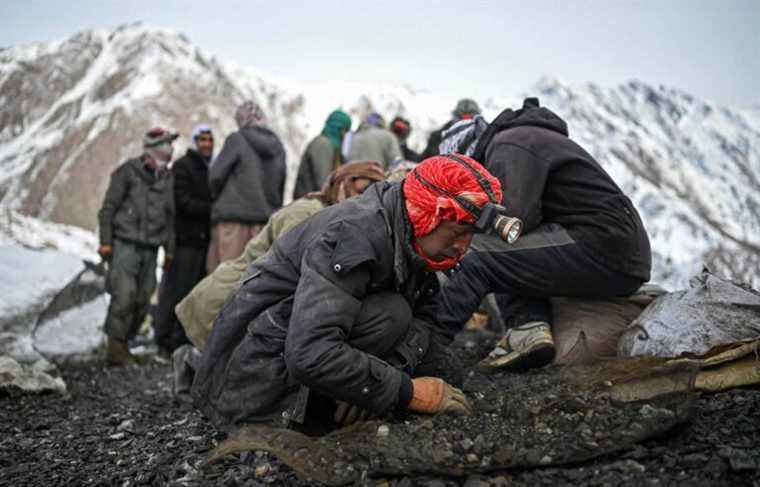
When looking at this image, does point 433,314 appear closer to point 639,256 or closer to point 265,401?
point 265,401

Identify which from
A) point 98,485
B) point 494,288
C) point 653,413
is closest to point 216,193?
point 494,288

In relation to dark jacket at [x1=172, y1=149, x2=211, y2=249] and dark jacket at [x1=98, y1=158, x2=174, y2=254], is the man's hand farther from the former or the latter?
dark jacket at [x1=172, y1=149, x2=211, y2=249]

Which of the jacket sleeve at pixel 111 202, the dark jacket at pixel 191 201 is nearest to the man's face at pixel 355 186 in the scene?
the dark jacket at pixel 191 201

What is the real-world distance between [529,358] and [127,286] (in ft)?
13.3

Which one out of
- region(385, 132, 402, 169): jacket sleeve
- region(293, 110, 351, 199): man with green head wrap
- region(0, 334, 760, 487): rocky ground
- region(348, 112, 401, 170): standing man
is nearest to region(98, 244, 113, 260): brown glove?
region(293, 110, 351, 199): man with green head wrap

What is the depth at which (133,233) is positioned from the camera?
5.52 m

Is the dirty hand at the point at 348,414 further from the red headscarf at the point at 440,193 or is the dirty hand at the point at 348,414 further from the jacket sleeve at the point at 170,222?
the jacket sleeve at the point at 170,222

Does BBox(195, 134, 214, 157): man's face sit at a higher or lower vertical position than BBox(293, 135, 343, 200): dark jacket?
higher

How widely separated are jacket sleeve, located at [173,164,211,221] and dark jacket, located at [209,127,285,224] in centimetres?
27

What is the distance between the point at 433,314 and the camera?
8.73ft

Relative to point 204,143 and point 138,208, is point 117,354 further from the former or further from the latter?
point 204,143

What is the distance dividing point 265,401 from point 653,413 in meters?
1.45

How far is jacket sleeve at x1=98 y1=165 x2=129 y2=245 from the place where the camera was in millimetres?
5426

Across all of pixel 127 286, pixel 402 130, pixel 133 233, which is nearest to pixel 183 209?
pixel 133 233
